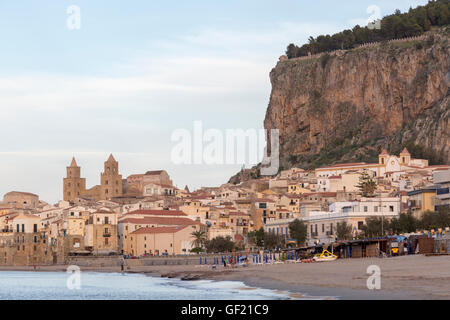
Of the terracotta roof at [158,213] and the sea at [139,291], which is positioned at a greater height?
A: the terracotta roof at [158,213]

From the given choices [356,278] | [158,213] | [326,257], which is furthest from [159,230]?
[356,278]

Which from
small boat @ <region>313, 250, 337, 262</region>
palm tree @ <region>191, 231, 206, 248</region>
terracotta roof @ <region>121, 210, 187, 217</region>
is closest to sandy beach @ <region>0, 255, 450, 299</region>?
small boat @ <region>313, 250, 337, 262</region>

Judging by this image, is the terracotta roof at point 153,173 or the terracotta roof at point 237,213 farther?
the terracotta roof at point 153,173

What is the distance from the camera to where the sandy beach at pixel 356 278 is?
41625 millimetres

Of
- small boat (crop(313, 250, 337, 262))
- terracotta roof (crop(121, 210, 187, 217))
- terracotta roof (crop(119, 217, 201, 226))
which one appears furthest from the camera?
terracotta roof (crop(121, 210, 187, 217))

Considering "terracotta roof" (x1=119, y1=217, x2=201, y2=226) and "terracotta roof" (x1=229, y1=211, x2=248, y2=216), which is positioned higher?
"terracotta roof" (x1=229, y1=211, x2=248, y2=216)

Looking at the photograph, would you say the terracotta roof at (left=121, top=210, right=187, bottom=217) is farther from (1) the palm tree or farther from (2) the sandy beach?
(2) the sandy beach

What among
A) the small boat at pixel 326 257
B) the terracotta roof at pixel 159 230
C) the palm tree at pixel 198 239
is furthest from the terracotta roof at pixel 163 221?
the small boat at pixel 326 257

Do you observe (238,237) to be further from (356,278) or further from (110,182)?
(356,278)

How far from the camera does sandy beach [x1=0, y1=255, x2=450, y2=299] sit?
41.6 metres

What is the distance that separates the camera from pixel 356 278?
164 feet

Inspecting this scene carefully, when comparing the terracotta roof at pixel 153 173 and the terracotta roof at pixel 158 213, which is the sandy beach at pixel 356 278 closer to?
the terracotta roof at pixel 158 213

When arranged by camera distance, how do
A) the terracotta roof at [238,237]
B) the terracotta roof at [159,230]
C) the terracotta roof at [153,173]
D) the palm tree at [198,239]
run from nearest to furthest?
1. the palm tree at [198,239]
2. the terracotta roof at [159,230]
3. the terracotta roof at [238,237]
4. the terracotta roof at [153,173]
